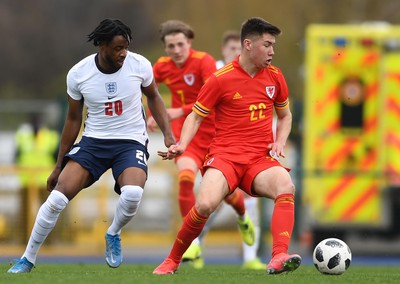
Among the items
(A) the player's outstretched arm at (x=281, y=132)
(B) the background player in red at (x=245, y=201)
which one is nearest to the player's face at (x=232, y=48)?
(B) the background player in red at (x=245, y=201)

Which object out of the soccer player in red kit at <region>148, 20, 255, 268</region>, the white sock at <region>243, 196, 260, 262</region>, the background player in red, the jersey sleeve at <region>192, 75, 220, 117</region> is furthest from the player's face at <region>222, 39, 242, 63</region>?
the jersey sleeve at <region>192, 75, 220, 117</region>

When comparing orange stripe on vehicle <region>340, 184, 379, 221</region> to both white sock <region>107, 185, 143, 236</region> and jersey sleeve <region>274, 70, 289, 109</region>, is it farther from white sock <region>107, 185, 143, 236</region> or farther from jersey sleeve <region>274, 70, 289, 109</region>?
white sock <region>107, 185, 143, 236</region>

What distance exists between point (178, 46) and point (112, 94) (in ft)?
6.83

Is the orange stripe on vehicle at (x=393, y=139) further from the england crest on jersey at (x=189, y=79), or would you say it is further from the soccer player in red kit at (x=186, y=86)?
the england crest on jersey at (x=189, y=79)

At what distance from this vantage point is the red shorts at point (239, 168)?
405 inches

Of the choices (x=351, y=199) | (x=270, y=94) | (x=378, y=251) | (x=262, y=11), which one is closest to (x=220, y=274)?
(x=270, y=94)

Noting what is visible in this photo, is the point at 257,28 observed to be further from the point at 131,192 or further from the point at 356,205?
the point at 356,205

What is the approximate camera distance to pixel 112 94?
10.5 metres

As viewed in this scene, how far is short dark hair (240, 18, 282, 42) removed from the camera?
10.4 m

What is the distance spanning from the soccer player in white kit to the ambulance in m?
8.13

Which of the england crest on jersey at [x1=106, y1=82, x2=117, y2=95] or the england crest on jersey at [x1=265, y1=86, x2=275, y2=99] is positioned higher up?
the england crest on jersey at [x1=106, y1=82, x2=117, y2=95]

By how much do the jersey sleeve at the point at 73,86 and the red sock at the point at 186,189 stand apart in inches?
91.4

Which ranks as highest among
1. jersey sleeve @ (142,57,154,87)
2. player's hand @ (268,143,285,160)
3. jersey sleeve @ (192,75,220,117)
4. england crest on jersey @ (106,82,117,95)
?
jersey sleeve @ (142,57,154,87)

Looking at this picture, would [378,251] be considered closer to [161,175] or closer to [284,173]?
[161,175]
